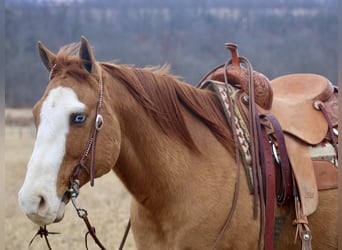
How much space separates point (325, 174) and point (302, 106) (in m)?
0.50

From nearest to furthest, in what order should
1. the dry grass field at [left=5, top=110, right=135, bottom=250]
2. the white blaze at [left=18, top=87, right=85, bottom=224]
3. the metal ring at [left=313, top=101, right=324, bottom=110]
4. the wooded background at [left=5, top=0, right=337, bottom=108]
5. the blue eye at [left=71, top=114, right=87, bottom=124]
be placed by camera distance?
the white blaze at [left=18, top=87, right=85, bottom=224] < the blue eye at [left=71, top=114, right=87, bottom=124] < the metal ring at [left=313, top=101, right=324, bottom=110] < the dry grass field at [left=5, top=110, right=135, bottom=250] < the wooded background at [left=5, top=0, right=337, bottom=108]

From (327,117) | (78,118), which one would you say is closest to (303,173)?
(327,117)

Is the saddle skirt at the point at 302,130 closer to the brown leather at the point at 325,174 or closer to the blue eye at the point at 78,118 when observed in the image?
the brown leather at the point at 325,174

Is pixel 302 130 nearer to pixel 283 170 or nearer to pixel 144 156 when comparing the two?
pixel 283 170

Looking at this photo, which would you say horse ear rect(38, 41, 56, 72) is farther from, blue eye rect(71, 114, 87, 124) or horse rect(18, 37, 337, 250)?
blue eye rect(71, 114, 87, 124)

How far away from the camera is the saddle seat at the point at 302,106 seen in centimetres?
347

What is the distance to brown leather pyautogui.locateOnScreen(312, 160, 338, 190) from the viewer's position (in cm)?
338

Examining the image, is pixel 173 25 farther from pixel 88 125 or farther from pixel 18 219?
pixel 88 125

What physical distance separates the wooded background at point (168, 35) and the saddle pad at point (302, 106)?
2143 cm

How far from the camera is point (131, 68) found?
10.3 ft

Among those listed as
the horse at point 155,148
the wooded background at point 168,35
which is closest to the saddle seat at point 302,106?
the horse at point 155,148

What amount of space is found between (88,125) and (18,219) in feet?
18.8

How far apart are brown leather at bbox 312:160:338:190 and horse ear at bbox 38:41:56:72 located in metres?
1.66

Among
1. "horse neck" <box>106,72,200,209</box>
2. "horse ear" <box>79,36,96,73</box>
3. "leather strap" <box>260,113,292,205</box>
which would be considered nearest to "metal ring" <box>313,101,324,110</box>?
"leather strap" <box>260,113,292,205</box>
